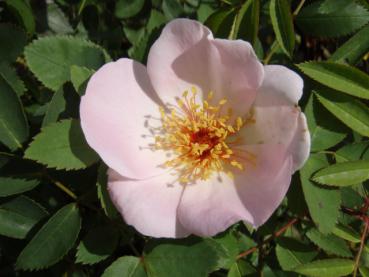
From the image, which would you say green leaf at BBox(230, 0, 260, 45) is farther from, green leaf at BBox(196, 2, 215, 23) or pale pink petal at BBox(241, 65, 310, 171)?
green leaf at BBox(196, 2, 215, 23)

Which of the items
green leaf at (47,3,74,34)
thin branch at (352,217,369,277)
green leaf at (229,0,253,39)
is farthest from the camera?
green leaf at (47,3,74,34)

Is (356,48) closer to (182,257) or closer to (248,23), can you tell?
(248,23)

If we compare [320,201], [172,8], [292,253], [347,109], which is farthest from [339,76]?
[172,8]

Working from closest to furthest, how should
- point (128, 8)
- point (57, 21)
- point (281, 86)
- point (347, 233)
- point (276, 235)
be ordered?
point (281, 86) → point (347, 233) → point (276, 235) → point (128, 8) → point (57, 21)

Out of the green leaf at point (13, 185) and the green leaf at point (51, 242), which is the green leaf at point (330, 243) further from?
the green leaf at point (13, 185)

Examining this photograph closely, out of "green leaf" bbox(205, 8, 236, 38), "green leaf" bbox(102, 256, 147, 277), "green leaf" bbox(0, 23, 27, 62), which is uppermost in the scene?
"green leaf" bbox(205, 8, 236, 38)

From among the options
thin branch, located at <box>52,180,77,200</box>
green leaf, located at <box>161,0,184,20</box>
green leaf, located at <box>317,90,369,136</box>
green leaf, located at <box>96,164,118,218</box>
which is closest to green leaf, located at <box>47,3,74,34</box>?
green leaf, located at <box>161,0,184,20</box>
